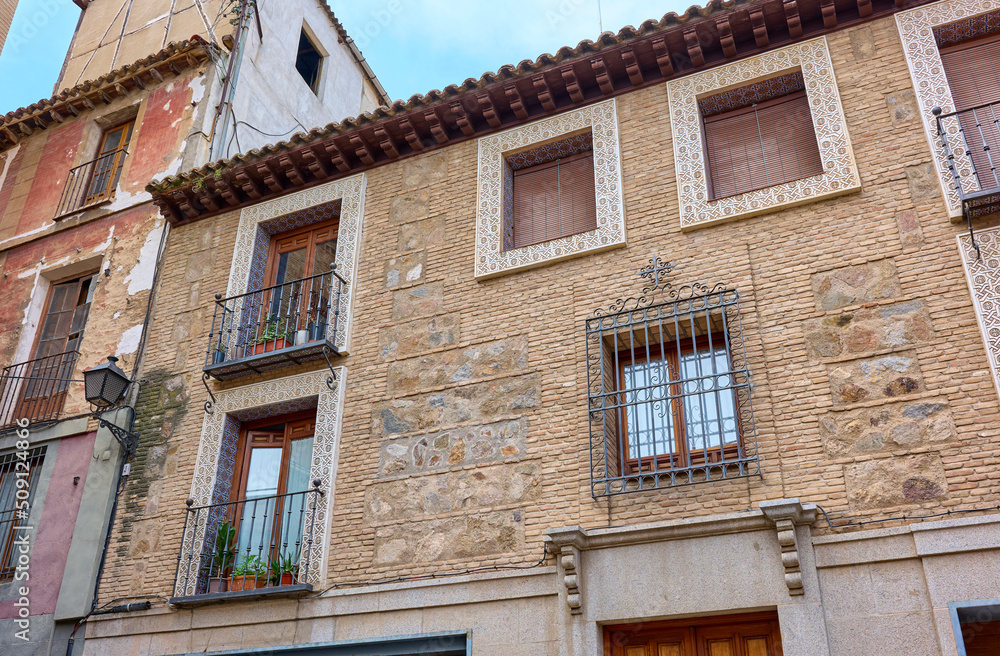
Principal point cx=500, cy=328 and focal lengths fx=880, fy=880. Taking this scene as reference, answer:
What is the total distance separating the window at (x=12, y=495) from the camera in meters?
9.93

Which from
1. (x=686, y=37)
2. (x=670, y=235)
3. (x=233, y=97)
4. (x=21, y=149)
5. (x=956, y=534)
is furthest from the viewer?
(x=21, y=149)

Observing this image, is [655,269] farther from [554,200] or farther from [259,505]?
Result: [259,505]

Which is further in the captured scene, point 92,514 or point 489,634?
point 92,514

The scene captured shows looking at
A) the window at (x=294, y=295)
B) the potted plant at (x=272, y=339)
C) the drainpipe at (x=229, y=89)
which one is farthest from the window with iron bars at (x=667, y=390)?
the drainpipe at (x=229, y=89)

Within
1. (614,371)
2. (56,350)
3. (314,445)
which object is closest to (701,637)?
(614,371)

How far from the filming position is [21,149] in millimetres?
13867

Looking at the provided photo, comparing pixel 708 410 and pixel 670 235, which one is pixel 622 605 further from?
pixel 670 235

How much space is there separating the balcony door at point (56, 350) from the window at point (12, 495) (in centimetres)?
55

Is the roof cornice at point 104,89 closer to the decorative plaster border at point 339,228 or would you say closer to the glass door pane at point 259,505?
the decorative plaster border at point 339,228

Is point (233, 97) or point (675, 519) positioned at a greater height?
point (233, 97)

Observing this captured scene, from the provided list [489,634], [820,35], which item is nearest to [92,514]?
[489,634]

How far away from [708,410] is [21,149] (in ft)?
38.9

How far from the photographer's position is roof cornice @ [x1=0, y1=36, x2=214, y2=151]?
12.6 metres

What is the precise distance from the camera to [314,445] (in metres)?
8.80
